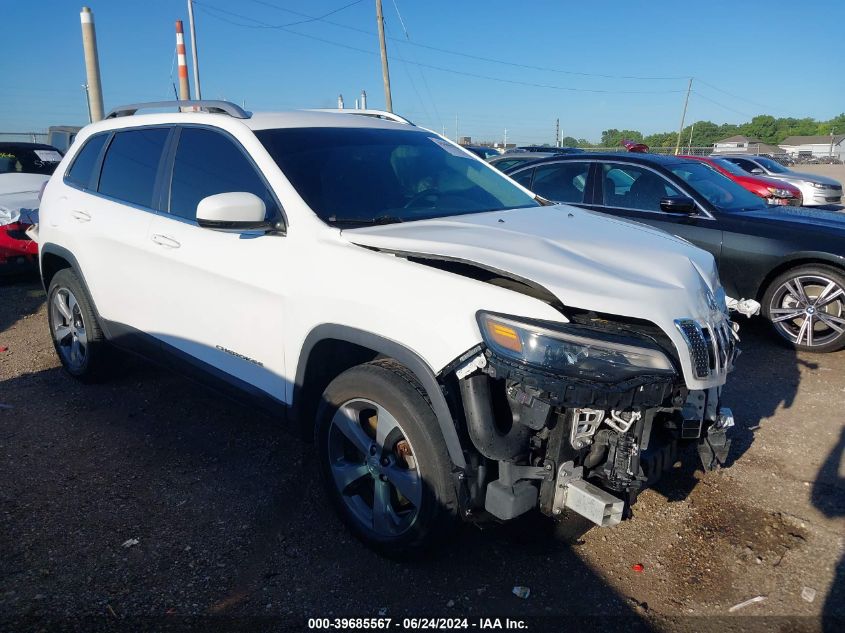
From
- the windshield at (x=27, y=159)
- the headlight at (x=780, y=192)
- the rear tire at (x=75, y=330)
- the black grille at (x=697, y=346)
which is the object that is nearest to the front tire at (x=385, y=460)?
the black grille at (x=697, y=346)

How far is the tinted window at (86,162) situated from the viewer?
14.8 feet

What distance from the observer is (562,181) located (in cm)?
688

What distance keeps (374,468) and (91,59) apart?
18.0 m

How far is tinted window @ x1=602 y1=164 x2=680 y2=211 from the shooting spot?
20.6 feet

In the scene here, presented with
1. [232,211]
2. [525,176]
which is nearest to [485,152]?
[525,176]

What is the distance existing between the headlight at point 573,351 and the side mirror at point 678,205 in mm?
3866

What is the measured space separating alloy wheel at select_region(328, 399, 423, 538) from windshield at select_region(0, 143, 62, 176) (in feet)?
28.3

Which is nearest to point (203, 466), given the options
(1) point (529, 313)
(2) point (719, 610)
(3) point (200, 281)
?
(3) point (200, 281)

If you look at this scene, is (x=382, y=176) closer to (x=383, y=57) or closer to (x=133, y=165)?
(x=133, y=165)

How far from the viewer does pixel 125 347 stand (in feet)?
13.9

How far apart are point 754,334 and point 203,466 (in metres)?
5.03

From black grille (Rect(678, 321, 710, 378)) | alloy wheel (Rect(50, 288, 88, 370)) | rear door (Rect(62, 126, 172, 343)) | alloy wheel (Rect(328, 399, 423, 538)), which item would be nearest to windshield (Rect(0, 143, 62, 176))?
alloy wheel (Rect(50, 288, 88, 370))

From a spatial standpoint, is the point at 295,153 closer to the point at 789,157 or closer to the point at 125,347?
the point at 125,347

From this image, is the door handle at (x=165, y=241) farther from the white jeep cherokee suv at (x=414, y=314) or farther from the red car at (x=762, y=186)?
the red car at (x=762, y=186)
